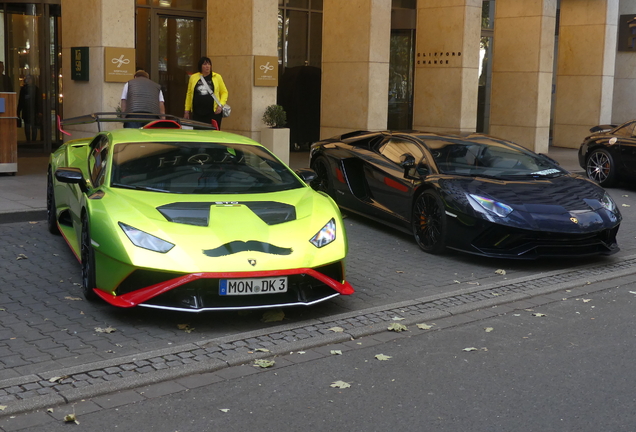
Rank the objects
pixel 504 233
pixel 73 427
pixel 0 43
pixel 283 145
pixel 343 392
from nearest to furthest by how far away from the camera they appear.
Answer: pixel 73 427, pixel 343 392, pixel 504 233, pixel 283 145, pixel 0 43

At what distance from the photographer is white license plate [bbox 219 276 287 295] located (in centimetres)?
584

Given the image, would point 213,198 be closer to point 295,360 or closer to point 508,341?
point 295,360

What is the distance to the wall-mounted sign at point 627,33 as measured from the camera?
84.5 feet

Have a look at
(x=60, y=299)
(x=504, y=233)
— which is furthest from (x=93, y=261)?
(x=504, y=233)

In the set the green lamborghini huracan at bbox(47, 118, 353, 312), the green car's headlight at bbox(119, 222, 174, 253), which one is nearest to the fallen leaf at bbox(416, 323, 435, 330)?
the green lamborghini huracan at bbox(47, 118, 353, 312)

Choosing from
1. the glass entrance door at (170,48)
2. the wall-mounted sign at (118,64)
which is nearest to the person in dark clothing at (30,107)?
the glass entrance door at (170,48)

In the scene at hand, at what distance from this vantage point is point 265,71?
15.4m

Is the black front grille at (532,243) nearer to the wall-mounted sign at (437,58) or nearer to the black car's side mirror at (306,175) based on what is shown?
the black car's side mirror at (306,175)

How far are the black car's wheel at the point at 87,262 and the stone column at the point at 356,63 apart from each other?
1129cm

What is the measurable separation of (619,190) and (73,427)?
42.9 ft

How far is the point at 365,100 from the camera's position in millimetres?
17438

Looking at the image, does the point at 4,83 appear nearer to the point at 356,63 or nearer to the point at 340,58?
the point at 340,58

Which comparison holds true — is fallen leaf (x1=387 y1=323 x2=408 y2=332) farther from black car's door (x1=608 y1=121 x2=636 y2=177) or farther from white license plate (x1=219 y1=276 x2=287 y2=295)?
black car's door (x1=608 y1=121 x2=636 y2=177)

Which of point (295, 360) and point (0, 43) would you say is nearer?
point (295, 360)
